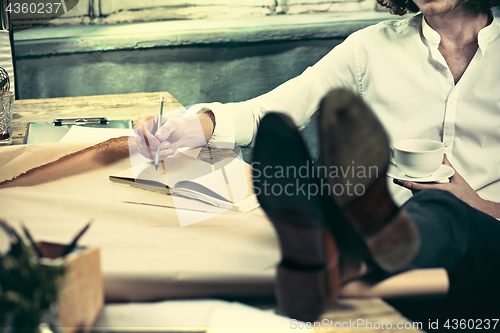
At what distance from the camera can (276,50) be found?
6.84 feet

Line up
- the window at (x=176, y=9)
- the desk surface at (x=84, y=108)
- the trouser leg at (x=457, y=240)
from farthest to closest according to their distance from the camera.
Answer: the window at (x=176, y=9) < the desk surface at (x=84, y=108) < the trouser leg at (x=457, y=240)

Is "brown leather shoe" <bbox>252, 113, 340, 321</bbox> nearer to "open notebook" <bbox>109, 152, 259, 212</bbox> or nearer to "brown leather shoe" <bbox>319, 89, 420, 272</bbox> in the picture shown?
"brown leather shoe" <bbox>319, 89, 420, 272</bbox>

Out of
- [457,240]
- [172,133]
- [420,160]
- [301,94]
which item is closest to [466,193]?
[420,160]

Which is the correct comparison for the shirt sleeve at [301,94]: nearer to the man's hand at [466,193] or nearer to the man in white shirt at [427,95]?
the man in white shirt at [427,95]

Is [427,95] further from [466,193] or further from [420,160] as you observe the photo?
[420,160]

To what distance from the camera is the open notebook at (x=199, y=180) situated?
681mm

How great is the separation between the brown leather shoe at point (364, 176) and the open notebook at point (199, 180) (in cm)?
28

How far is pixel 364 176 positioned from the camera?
0.41 metres

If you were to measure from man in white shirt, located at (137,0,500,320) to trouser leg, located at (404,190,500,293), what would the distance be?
282mm

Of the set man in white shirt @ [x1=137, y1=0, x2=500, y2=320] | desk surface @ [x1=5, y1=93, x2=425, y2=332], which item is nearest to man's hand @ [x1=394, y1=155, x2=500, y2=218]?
man in white shirt @ [x1=137, y1=0, x2=500, y2=320]

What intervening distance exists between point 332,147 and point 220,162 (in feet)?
1.50

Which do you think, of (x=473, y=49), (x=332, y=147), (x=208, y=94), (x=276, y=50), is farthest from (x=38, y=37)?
(x=332, y=147)

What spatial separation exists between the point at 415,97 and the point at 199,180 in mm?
678

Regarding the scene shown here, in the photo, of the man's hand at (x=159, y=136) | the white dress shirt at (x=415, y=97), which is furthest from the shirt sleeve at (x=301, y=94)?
the man's hand at (x=159, y=136)
